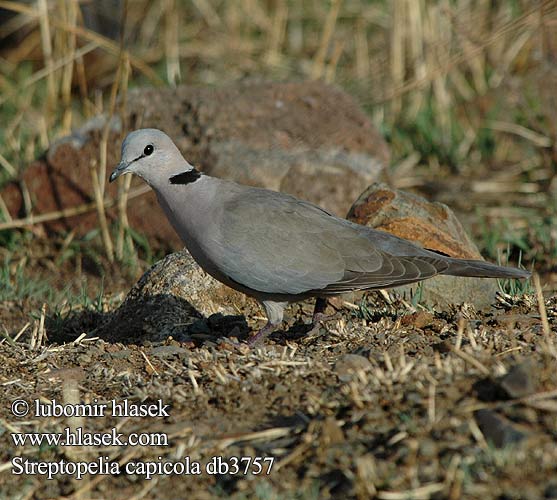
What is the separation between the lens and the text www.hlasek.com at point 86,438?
10.3ft

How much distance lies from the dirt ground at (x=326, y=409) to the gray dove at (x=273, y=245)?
0.72ft

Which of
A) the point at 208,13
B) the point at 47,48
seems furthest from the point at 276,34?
the point at 47,48

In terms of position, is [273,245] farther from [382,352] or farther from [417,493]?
[417,493]

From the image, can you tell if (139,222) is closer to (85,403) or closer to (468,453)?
(85,403)

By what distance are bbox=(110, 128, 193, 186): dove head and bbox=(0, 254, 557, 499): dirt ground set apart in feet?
2.71

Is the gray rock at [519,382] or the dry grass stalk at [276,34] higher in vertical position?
the dry grass stalk at [276,34]

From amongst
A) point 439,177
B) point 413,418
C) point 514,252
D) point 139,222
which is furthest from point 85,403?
point 439,177

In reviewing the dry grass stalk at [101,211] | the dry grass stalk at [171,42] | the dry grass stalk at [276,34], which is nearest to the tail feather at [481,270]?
the dry grass stalk at [101,211]

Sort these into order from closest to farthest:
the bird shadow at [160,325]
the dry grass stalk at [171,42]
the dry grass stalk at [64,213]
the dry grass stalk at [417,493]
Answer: the dry grass stalk at [417,493]
the bird shadow at [160,325]
the dry grass stalk at [64,213]
the dry grass stalk at [171,42]

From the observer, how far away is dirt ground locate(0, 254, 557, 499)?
8.66 feet

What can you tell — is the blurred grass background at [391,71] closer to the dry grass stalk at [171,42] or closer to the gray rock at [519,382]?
the dry grass stalk at [171,42]

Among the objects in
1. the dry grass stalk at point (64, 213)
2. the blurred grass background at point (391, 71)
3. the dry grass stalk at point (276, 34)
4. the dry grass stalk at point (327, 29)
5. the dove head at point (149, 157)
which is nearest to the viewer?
the dove head at point (149, 157)

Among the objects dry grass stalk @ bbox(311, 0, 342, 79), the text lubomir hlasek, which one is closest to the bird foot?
the text lubomir hlasek

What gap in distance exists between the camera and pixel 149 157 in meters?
4.38
